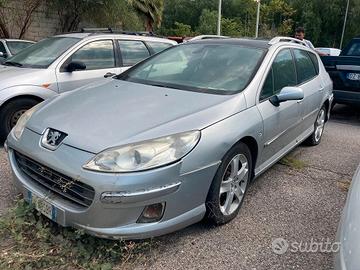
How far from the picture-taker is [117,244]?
8.69 feet

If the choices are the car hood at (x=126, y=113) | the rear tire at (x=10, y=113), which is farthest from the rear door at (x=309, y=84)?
the rear tire at (x=10, y=113)

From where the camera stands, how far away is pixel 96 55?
562 centimetres

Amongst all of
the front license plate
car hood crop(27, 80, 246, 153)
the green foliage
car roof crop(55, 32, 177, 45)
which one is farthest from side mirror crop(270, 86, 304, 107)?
car roof crop(55, 32, 177, 45)

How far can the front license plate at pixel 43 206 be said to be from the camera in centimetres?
257

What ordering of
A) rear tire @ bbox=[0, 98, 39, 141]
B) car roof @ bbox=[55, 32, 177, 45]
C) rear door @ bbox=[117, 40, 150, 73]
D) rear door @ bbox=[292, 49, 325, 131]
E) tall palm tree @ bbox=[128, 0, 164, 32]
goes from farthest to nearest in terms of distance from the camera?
tall palm tree @ bbox=[128, 0, 164, 32] < rear door @ bbox=[117, 40, 150, 73] < car roof @ bbox=[55, 32, 177, 45] < rear tire @ bbox=[0, 98, 39, 141] < rear door @ bbox=[292, 49, 325, 131]

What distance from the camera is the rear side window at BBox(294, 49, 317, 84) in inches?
178

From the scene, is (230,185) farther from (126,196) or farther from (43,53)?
(43,53)

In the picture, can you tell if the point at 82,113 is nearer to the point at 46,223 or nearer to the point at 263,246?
the point at 46,223

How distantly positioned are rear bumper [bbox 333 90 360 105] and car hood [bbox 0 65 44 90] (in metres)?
5.47

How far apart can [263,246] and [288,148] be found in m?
1.67

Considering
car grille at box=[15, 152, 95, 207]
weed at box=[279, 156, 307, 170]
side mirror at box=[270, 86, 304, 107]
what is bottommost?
weed at box=[279, 156, 307, 170]

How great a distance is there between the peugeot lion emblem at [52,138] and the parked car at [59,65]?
1865 mm

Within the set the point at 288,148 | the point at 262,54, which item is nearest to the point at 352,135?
the point at 288,148

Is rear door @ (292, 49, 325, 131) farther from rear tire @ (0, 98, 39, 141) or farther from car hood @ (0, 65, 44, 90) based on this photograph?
rear tire @ (0, 98, 39, 141)
